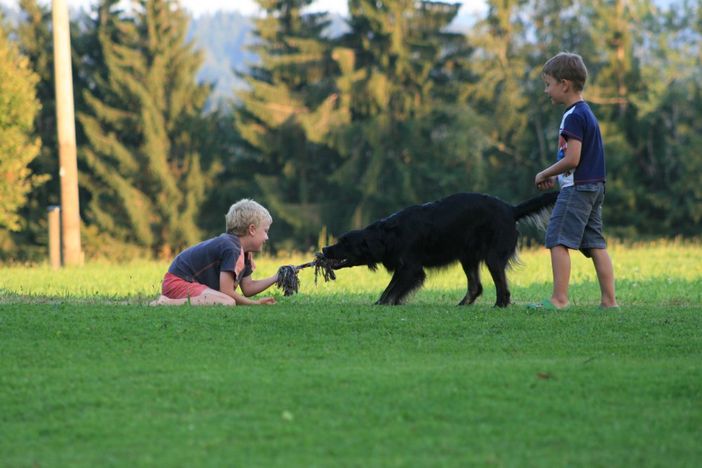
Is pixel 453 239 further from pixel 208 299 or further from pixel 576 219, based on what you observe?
pixel 208 299

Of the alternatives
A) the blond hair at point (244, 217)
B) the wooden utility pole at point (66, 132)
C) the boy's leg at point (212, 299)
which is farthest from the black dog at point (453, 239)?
the wooden utility pole at point (66, 132)

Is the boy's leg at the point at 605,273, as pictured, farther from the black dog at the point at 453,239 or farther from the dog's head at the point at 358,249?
the dog's head at the point at 358,249

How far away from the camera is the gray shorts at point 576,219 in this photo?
839cm

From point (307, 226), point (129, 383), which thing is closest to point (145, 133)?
point (307, 226)

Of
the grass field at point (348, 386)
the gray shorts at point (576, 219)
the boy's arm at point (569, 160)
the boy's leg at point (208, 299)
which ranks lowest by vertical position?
the grass field at point (348, 386)

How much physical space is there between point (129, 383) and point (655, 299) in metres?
6.85

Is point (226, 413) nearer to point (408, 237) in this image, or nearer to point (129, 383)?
point (129, 383)

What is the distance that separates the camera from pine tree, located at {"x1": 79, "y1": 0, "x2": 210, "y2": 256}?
47.5 metres

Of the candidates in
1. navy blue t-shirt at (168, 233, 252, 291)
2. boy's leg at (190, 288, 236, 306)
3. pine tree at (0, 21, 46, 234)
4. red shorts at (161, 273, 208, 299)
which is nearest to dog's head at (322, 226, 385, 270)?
navy blue t-shirt at (168, 233, 252, 291)

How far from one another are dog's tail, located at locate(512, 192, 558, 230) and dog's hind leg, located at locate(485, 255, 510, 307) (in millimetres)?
432

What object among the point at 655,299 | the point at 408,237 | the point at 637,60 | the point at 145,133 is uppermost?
the point at 637,60

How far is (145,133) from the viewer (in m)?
48.1

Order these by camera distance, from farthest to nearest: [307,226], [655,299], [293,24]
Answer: [293,24]
[307,226]
[655,299]

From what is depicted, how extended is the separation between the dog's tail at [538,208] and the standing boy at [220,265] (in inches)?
89.4
